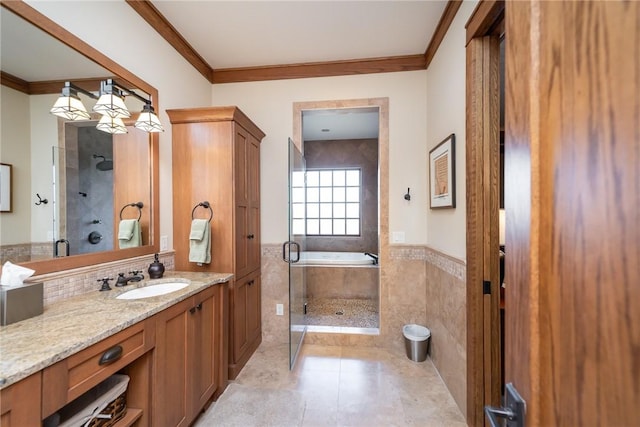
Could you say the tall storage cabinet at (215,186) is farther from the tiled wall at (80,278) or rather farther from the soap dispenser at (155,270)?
the tiled wall at (80,278)

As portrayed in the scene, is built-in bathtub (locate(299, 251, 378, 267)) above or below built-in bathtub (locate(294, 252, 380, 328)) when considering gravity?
above

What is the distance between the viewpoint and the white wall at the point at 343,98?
260cm

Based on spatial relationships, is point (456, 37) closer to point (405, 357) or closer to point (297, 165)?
point (297, 165)

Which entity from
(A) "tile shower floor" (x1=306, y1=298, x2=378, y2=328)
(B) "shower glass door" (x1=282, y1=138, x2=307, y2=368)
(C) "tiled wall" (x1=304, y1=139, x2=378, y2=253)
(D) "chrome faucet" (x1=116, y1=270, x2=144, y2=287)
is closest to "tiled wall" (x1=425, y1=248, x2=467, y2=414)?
(A) "tile shower floor" (x1=306, y1=298, x2=378, y2=328)

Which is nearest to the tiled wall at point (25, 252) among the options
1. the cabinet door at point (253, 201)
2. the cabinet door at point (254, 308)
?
the cabinet door at point (253, 201)

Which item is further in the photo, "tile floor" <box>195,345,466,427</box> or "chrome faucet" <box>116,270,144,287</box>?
"tile floor" <box>195,345,466,427</box>

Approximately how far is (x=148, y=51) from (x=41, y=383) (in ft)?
7.12

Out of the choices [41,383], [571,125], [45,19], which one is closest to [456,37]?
[571,125]

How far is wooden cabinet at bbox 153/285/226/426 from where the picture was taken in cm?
133

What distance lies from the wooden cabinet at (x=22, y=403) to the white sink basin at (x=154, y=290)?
0.79 metres

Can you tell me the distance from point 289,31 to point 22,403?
2.67 metres

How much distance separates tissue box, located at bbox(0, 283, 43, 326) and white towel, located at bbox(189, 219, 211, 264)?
93 cm

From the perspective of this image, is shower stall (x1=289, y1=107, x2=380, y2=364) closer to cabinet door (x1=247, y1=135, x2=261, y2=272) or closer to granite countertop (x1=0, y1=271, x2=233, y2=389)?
cabinet door (x1=247, y1=135, x2=261, y2=272)

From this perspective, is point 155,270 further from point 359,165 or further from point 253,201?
point 359,165
